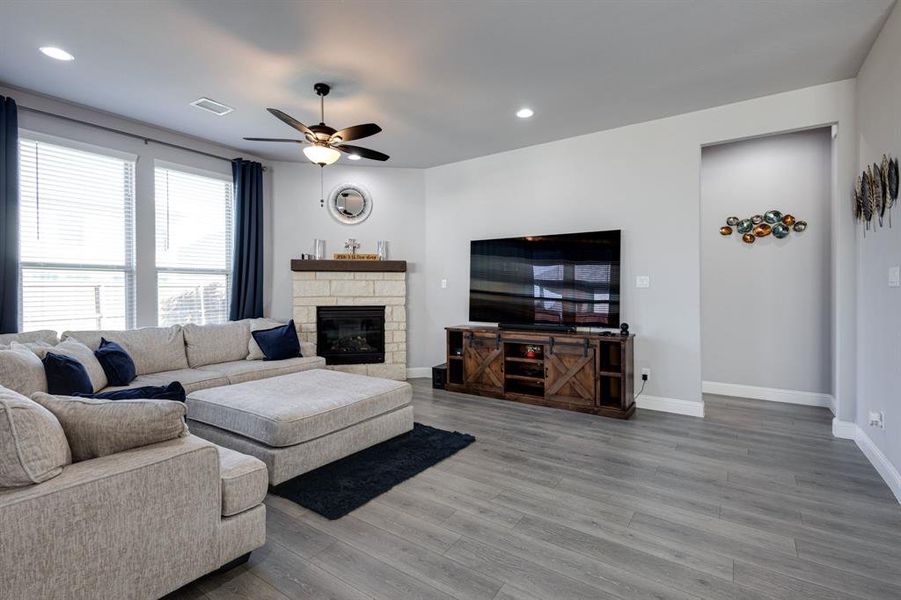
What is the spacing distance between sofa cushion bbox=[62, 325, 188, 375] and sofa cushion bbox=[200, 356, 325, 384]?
273mm

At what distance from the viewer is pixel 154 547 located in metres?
1.49

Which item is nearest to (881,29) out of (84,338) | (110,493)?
(110,493)

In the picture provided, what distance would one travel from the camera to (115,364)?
334cm

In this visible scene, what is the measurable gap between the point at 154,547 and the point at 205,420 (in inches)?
60.6

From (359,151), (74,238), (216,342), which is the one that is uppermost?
(359,151)

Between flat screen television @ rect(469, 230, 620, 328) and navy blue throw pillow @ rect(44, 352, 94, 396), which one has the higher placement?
flat screen television @ rect(469, 230, 620, 328)

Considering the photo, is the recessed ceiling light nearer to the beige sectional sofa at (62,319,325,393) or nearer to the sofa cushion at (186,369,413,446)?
the beige sectional sofa at (62,319,325,393)

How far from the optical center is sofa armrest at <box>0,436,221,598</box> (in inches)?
48.4

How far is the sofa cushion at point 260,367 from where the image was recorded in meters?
3.85

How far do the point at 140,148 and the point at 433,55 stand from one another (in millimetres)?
3311

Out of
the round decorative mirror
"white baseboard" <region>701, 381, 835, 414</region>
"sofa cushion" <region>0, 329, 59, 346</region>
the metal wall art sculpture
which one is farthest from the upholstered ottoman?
the metal wall art sculpture

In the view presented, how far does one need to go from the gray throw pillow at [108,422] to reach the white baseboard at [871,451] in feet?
12.3

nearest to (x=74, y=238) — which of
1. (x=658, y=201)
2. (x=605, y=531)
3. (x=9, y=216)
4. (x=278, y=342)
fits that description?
(x=9, y=216)

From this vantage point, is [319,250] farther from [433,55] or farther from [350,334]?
[433,55]
